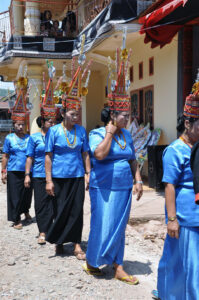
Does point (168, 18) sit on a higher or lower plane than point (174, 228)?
higher

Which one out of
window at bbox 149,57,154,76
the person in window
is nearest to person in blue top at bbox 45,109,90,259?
window at bbox 149,57,154,76

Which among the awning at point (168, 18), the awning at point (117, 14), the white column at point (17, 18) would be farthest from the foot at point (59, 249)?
the white column at point (17, 18)

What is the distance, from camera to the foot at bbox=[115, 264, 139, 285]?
311 cm

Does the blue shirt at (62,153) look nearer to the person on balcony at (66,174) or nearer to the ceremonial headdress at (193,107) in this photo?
the person on balcony at (66,174)

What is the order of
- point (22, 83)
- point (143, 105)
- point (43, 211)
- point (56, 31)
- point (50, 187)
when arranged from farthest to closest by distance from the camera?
point (56, 31) → point (143, 105) → point (22, 83) → point (43, 211) → point (50, 187)

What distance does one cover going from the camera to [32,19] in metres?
12.4

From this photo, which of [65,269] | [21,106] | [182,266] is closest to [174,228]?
[182,266]

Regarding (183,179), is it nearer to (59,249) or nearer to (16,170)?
(59,249)

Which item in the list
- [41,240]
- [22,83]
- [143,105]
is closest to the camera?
[41,240]

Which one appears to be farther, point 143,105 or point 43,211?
point 143,105

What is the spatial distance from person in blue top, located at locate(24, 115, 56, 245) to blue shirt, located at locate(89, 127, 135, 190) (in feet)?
5.07

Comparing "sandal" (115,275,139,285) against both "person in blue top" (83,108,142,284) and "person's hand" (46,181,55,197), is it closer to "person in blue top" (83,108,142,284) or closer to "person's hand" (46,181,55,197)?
"person in blue top" (83,108,142,284)

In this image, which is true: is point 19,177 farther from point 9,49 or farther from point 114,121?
point 9,49

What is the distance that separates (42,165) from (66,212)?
105cm
